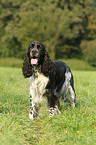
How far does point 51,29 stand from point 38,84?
24302mm

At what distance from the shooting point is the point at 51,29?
2791 cm

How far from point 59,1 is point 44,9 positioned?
472 cm

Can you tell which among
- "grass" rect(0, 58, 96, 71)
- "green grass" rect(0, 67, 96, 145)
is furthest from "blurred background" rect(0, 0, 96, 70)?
"green grass" rect(0, 67, 96, 145)

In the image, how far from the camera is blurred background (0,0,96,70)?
2805 cm

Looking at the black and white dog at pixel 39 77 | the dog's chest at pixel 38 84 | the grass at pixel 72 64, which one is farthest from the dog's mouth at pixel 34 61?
the grass at pixel 72 64

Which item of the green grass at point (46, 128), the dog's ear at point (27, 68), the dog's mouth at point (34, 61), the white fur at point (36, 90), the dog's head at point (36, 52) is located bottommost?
the green grass at point (46, 128)

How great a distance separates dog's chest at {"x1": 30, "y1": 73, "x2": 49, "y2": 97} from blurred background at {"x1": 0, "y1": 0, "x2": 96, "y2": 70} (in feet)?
74.8

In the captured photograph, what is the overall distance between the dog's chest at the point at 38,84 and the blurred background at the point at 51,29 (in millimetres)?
22785

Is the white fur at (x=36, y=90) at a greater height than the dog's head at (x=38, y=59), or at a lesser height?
lesser

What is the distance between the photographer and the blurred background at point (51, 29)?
92.0 feet

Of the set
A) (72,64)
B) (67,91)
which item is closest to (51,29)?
(72,64)

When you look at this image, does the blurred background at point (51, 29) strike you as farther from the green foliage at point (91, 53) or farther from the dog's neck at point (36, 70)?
the dog's neck at point (36, 70)

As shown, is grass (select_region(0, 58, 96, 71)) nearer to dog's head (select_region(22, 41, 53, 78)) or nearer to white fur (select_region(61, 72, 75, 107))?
white fur (select_region(61, 72, 75, 107))

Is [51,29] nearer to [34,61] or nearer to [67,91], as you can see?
[67,91]
